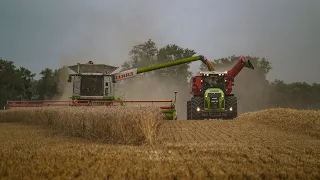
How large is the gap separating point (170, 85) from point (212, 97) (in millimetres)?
35036

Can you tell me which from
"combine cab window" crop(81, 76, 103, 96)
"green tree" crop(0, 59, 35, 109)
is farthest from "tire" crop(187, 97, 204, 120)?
"green tree" crop(0, 59, 35, 109)

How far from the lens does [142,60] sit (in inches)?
2469

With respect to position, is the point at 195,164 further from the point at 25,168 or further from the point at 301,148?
the point at 301,148

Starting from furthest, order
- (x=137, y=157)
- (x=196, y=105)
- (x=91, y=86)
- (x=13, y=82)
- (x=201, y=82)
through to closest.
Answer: (x=13, y=82) < (x=201, y=82) < (x=91, y=86) < (x=196, y=105) < (x=137, y=157)

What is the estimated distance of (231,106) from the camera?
69.1 feet

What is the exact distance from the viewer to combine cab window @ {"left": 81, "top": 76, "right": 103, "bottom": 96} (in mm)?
21250

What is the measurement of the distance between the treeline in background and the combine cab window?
1627 cm

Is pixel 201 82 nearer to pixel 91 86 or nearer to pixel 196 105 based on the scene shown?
pixel 196 105

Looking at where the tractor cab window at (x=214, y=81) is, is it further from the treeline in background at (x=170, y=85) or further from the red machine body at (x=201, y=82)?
the treeline in background at (x=170, y=85)

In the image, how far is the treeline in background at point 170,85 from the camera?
42.5 meters

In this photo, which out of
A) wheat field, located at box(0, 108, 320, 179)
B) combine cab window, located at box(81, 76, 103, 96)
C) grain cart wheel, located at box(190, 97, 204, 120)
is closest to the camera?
wheat field, located at box(0, 108, 320, 179)

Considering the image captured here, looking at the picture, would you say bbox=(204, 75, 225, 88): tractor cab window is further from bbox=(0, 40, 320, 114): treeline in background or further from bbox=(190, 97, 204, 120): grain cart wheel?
bbox=(0, 40, 320, 114): treeline in background

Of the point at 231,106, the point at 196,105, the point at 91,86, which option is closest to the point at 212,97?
the point at 196,105

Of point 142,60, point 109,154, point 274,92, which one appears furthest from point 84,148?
point 142,60
